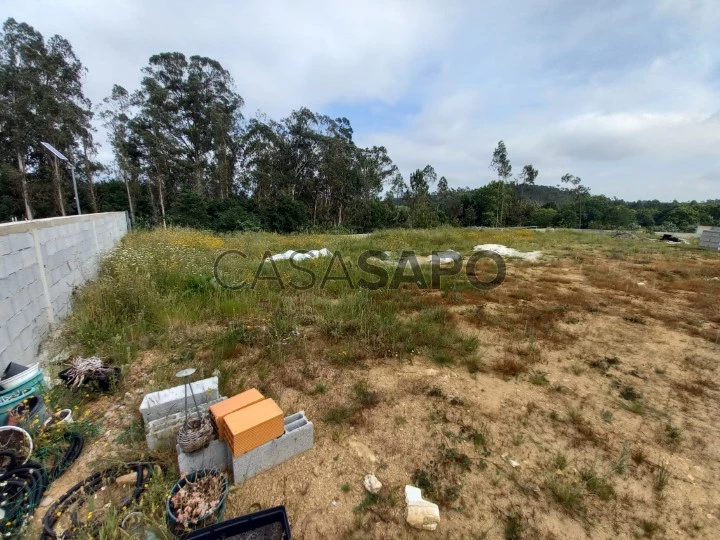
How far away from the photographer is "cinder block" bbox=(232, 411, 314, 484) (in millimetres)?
1568

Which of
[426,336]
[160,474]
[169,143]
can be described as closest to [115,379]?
[160,474]

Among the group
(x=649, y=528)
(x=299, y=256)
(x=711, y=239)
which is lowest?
(x=649, y=528)

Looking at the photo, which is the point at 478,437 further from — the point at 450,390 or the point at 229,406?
the point at 229,406

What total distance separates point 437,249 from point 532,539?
868 cm

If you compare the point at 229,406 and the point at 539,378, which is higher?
the point at 229,406

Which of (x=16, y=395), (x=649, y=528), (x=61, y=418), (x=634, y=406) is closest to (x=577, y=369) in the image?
(x=634, y=406)

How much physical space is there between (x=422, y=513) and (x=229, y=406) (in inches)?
46.7

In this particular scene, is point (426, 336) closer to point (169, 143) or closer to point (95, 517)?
point (95, 517)

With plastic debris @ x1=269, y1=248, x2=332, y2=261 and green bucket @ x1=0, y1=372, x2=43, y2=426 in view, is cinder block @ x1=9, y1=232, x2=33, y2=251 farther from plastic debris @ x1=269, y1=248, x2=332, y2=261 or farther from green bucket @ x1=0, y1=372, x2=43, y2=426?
plastic debris @ x1=269, y1=248, x2=332, y2=261

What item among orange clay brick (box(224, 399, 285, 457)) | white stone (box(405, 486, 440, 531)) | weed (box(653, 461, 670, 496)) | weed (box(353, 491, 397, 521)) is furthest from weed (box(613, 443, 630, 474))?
orange clay brick (box(224, 399, 285, 457))

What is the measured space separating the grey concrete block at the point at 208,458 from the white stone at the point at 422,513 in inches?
39.3

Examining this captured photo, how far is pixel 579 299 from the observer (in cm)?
462

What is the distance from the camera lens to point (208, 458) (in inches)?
62.9

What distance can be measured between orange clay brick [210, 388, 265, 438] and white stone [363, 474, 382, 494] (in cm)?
77
